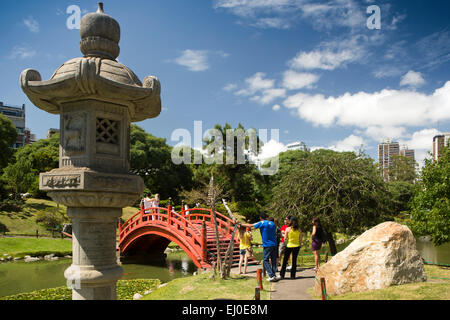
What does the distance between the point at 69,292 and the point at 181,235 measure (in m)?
4.75

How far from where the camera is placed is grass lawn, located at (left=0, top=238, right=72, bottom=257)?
18.1 metres

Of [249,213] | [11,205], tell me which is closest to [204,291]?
[249,213]

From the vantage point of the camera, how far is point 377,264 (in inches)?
246

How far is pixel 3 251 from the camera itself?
17953 millimetres

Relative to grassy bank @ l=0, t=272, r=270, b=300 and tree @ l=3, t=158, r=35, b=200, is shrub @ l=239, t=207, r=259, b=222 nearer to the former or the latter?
tree @ l=3, t=158, r=35, b=200

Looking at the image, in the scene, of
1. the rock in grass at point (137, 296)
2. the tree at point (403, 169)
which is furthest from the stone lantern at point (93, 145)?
the tree at point (403, 169)

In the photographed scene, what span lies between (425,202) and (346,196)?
251 centimetres

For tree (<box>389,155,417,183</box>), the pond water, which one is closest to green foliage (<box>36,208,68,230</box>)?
the pond water

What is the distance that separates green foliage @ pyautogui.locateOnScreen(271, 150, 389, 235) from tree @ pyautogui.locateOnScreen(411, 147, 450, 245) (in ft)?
4.81

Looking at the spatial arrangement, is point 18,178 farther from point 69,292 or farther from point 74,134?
point 74,134

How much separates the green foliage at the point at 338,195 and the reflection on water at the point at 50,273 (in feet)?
20.9

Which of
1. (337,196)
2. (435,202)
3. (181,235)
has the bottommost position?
(181,235)
